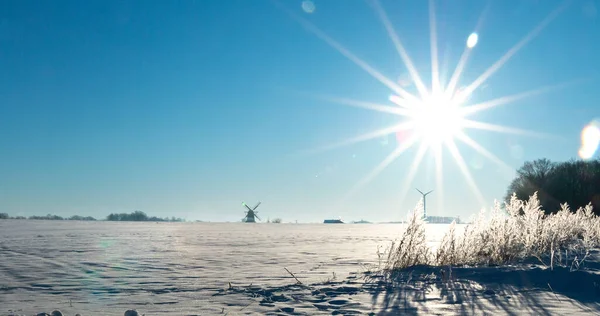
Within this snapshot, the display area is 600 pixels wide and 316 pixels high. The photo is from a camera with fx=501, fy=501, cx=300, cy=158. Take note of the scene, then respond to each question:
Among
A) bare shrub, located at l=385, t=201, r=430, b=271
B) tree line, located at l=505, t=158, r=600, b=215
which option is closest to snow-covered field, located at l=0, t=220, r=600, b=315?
bare shrub, located at l=385, t=201, r=430, b=271

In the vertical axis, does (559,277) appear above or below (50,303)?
above

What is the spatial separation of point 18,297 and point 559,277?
898 centimetres

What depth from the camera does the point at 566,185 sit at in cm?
5088

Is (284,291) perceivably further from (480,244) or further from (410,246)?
(480,244)

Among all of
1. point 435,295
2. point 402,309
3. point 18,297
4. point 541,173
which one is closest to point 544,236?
point 435,295

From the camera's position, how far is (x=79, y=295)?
7.98 meters

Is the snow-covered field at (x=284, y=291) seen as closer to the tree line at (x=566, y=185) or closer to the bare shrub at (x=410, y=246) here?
the bare shrub at (x=410, y=246)

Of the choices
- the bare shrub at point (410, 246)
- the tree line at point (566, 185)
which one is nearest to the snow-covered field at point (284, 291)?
the bare shrub at point (410, 246)

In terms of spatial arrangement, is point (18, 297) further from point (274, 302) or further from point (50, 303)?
point (274, 302)

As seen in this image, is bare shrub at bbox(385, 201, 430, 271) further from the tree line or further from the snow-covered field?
the tree line

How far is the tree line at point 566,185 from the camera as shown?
49181 millimetres

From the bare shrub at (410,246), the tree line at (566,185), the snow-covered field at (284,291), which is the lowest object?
the snow-covered field at (284,291)

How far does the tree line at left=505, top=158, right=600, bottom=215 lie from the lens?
49.2m

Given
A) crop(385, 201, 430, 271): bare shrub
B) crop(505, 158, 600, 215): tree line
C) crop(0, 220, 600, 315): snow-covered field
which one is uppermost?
crop(505, 158, 600, 215): tree line
